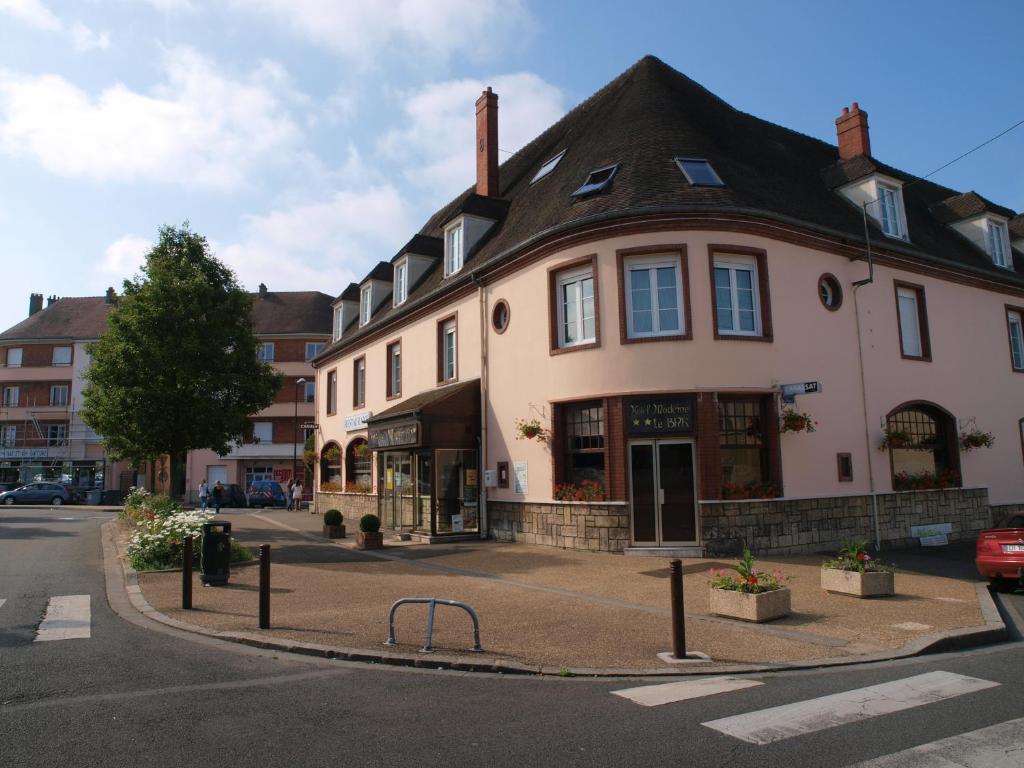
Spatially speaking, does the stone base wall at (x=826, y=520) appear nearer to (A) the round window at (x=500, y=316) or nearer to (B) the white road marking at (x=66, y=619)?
(A) the round window at (x=500, y=316)

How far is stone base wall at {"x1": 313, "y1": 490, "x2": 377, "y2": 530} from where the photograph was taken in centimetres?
2516

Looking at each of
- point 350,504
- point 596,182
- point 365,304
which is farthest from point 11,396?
point 596,182

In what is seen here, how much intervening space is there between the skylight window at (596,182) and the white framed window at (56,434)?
47257 mm

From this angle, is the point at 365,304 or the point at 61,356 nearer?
the point at 365,304

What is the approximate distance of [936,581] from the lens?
11.8 m

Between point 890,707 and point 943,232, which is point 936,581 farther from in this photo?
point 943,232

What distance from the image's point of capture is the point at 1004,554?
10.7 m

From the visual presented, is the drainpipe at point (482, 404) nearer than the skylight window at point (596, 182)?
No

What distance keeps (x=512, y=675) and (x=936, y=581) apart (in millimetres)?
8634

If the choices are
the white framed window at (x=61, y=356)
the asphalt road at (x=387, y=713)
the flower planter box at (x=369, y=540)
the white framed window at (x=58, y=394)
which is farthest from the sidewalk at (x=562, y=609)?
the white framed window at (x=61, y=356)

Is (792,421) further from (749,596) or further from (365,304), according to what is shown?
(365,304)

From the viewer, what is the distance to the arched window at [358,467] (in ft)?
87.0

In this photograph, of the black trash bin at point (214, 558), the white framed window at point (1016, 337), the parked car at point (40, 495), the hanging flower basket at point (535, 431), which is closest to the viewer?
the black trash bin at point (214, 558)

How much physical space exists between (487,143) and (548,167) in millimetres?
3112
